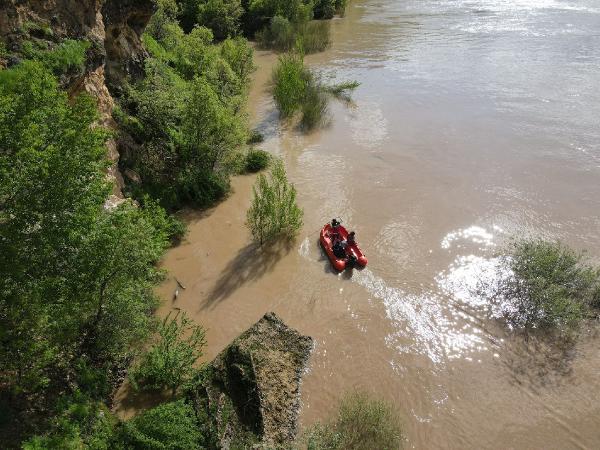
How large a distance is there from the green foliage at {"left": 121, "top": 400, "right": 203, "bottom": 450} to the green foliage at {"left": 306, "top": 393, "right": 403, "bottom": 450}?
2130 millimetres

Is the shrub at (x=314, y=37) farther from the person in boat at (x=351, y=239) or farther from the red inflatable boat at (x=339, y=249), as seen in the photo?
the person in boat at (x=351, y=239)

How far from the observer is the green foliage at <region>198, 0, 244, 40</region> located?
28.7 meters

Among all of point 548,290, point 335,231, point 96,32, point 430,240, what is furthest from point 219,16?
point 548,290

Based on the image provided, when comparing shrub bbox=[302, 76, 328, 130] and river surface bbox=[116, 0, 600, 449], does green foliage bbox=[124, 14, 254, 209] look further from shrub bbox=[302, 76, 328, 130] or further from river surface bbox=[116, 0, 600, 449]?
shrub bbox=[302, 76, 328, 130]

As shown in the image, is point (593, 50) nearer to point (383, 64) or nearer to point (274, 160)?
point (383, 64)

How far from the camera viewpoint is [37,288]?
6.56 meters

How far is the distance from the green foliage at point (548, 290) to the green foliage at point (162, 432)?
7958 millimetres

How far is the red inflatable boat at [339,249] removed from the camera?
1213 centimetres

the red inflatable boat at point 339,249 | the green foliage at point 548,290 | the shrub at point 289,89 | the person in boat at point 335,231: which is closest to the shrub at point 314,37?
the shrub at point 289,89

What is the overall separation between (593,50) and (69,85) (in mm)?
30123

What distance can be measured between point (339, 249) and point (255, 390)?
517cm

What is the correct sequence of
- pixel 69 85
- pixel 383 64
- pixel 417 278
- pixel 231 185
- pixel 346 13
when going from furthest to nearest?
pixel 346 13
pixel 383 64
pixel 231 185
pixel 417 278
pixel 69 85

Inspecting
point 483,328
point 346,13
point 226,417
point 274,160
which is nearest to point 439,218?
point 483,328

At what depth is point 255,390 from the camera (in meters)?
8.12
